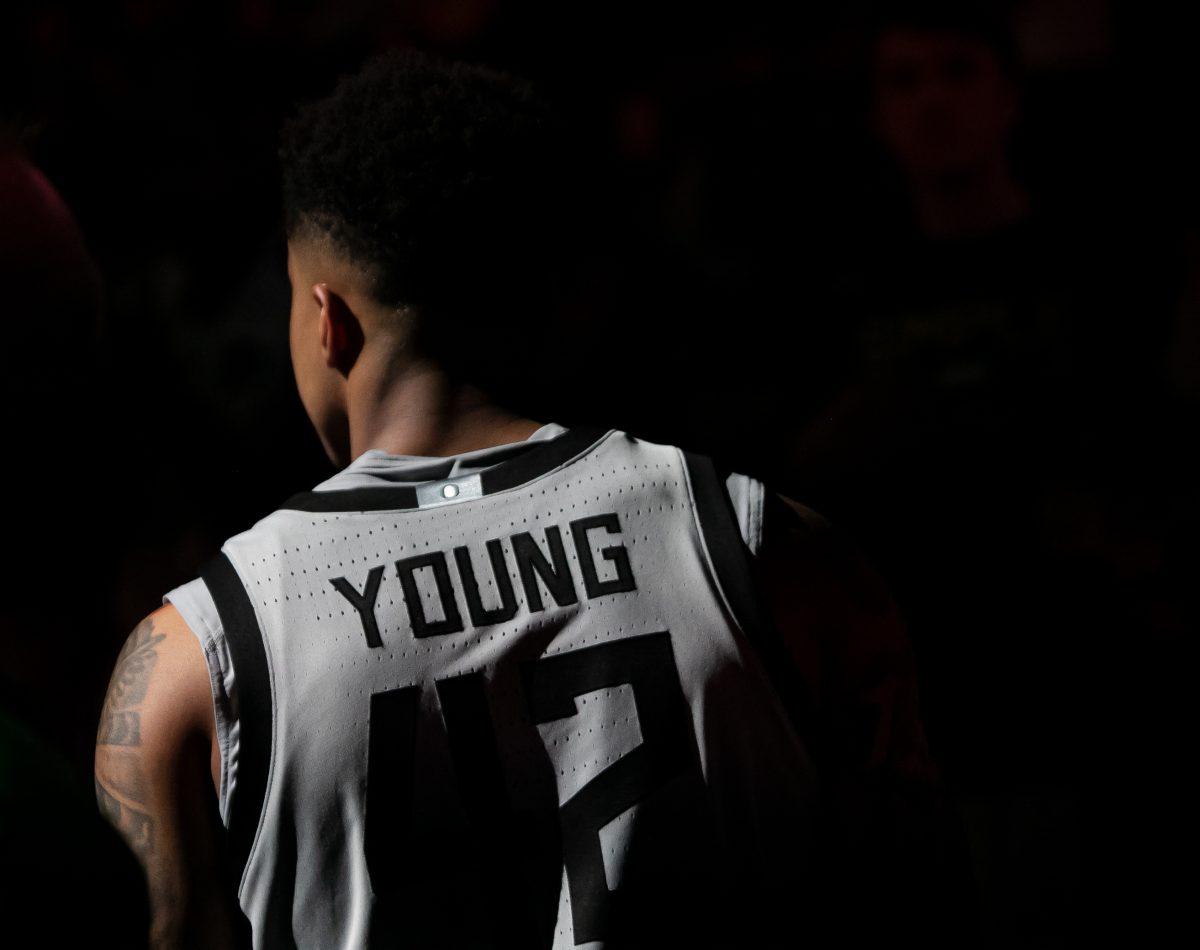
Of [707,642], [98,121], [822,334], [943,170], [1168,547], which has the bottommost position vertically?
[1168,547]

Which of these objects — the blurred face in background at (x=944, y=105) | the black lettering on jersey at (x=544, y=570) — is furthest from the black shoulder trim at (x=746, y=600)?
the blurred face in background at (x=944, y=105)

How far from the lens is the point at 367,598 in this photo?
1348 mm

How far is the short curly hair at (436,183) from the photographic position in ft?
4.71

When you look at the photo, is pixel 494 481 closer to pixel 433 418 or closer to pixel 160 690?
pixel 433 418

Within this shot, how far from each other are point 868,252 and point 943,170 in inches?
11.8

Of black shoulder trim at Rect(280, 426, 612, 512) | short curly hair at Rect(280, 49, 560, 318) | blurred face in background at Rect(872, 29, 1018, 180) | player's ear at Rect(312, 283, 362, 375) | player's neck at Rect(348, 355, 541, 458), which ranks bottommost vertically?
black shoulder trim at Rect(280, 426, 612, 512)

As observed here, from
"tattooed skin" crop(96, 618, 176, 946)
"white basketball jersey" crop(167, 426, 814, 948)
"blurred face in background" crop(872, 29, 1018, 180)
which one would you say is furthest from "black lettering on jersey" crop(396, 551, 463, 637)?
"blurred face in background" crop(872, 29, 1018, 180)

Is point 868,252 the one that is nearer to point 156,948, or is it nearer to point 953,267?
point 953,267

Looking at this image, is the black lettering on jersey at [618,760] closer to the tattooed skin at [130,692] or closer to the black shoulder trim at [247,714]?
the black shoulder trim at [247,714]

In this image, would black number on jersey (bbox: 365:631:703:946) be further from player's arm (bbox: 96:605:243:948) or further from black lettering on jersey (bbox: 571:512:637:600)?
player's arm (bbox: 96:605:243:948)

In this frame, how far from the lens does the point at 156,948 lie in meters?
1.32

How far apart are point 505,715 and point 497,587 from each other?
0.13m

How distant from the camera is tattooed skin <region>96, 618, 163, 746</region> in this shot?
1.32m

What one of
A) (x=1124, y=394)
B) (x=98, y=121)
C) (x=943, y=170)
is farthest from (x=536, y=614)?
(x=98, y=121)
